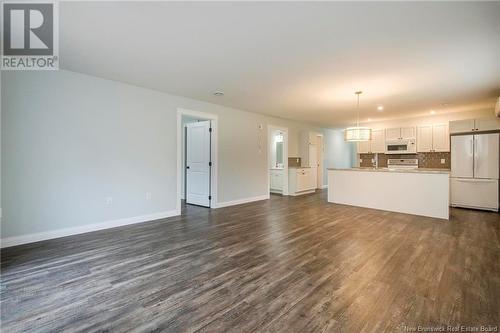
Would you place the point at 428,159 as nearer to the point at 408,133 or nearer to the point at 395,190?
the point at 408,133

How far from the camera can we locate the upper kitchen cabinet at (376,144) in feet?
25.6

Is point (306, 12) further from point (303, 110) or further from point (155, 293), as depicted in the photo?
point (303, 110)

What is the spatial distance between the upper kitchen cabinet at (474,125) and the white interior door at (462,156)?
0.19 m

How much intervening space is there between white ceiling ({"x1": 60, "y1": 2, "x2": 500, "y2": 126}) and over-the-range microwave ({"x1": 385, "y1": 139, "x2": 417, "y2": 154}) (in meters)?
2.48

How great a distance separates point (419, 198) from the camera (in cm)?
513

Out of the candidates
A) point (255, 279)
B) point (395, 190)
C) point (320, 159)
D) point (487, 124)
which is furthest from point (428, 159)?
point (255, 279)

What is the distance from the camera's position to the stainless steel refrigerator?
5500 mm

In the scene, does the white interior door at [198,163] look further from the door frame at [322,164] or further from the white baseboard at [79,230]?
the door frame at [322,164]

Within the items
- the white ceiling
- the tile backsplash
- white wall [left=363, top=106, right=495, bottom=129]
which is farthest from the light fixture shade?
the tile backsplash

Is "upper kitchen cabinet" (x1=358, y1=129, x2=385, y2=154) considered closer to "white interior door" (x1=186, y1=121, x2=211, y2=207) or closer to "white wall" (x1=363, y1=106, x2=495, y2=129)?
"white wall" (x1=363, y1=106, x2=495, y2=129)

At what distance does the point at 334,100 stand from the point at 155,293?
4.92m

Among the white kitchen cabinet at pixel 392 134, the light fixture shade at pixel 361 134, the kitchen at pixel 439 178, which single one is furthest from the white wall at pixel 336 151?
the light fixture shade at pixel 361 134

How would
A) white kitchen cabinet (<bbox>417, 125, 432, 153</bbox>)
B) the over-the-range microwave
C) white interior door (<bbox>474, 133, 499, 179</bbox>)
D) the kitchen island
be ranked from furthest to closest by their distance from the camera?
the over-the-range microwave
white kitchen cabinet (<bbox>417, 125, 432, 153</bbox>)
white interior door (<bbox>474, 133, 499, 179</bbox>)
the kitchen island

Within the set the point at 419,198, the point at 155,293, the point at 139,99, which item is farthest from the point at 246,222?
the point at 419,198
